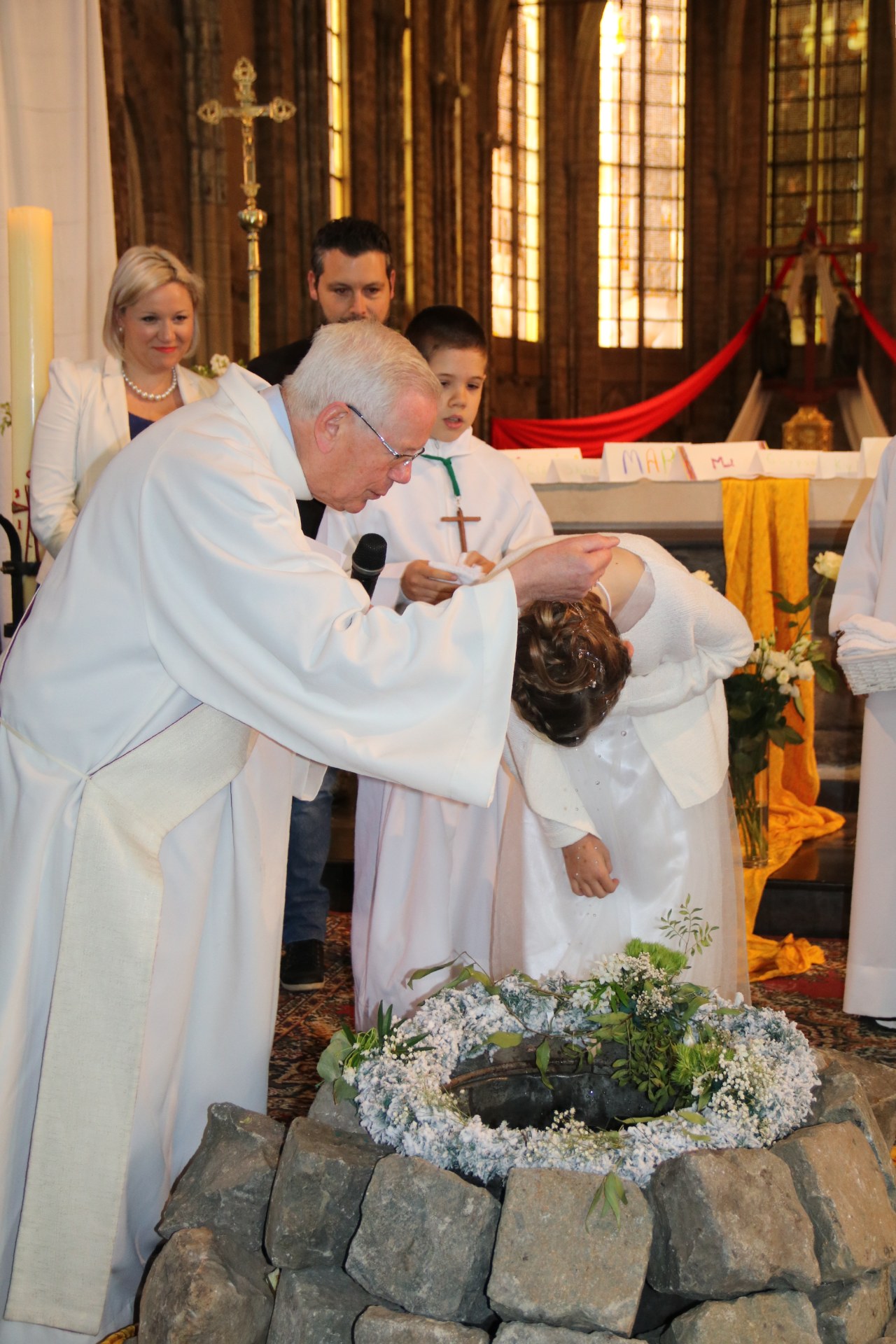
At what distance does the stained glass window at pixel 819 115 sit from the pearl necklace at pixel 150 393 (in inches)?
668

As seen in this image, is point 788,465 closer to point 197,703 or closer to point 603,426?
point 197,703

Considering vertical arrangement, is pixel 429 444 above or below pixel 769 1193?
above

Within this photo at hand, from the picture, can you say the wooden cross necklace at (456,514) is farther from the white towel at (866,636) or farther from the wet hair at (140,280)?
the white towel at (866,636)

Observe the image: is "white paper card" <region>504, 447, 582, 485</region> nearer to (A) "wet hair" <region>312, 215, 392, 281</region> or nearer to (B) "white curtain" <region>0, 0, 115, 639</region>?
(B) "white curtain" <region>0, 0, 115, 639</region>

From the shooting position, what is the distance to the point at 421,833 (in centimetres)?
336

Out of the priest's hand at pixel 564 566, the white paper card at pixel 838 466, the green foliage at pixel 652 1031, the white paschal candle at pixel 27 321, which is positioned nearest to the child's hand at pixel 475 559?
the white paschal candle at pixel 27 321

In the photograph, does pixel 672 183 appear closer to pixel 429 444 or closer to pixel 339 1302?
pixel 429 444

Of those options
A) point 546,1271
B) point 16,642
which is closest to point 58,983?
point 16,642

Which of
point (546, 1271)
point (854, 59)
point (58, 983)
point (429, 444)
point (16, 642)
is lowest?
point (546, 1271)

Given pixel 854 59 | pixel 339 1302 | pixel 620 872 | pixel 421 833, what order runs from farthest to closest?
pixel 854 59, pixel 421 833, pixel 620 872, pixel 339 1302

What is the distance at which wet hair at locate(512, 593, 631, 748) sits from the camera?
2389 mm

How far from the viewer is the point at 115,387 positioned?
377cm

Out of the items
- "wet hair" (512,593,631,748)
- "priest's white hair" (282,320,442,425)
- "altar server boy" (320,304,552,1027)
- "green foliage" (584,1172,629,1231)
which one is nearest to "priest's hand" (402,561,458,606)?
"altar server boy" (320,304,552,1027)

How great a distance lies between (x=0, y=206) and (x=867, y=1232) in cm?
447
